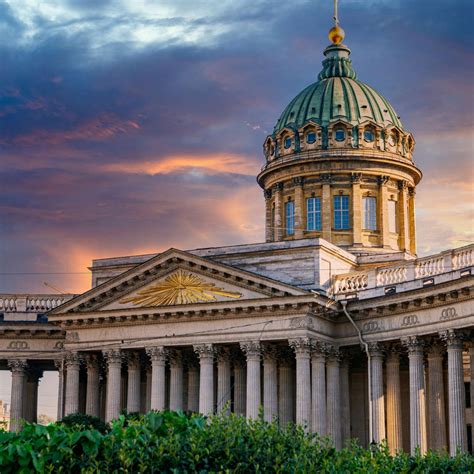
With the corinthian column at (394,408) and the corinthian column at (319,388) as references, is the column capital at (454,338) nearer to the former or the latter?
the corinthian column at (394,408)

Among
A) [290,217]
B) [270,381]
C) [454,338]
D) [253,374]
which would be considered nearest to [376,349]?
[270,381]

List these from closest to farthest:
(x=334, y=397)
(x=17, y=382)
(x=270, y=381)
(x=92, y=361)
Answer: (x=334, y=397), (x=270, y=381), (x=92, y=361), (x=17, y=382)

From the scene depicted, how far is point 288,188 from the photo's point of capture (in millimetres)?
76625

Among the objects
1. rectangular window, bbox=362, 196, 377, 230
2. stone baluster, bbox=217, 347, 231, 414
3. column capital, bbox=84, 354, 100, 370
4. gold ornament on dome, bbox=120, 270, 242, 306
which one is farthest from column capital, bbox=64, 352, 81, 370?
rectangular window, bbox=362, 196, 377, 230

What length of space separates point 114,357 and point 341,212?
21.0m

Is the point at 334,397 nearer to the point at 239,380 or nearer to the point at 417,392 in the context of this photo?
the point at 239,380

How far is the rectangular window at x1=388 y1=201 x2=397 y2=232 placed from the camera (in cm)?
7488

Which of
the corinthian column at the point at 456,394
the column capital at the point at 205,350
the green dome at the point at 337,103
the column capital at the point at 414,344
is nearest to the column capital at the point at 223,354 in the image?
the column capital at the point at 205,350

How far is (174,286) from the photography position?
59312 millimetres

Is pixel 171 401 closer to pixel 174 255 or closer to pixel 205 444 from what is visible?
pixel 174 255

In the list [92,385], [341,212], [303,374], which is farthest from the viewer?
[341,212]

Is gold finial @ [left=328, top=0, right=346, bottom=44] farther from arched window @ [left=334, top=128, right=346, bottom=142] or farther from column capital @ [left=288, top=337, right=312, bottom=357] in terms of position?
column capital @ [left=288, top=337, right=312, bottom=357]

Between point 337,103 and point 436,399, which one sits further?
point 337,103

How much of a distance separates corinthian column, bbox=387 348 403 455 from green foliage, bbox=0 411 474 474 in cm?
2647
